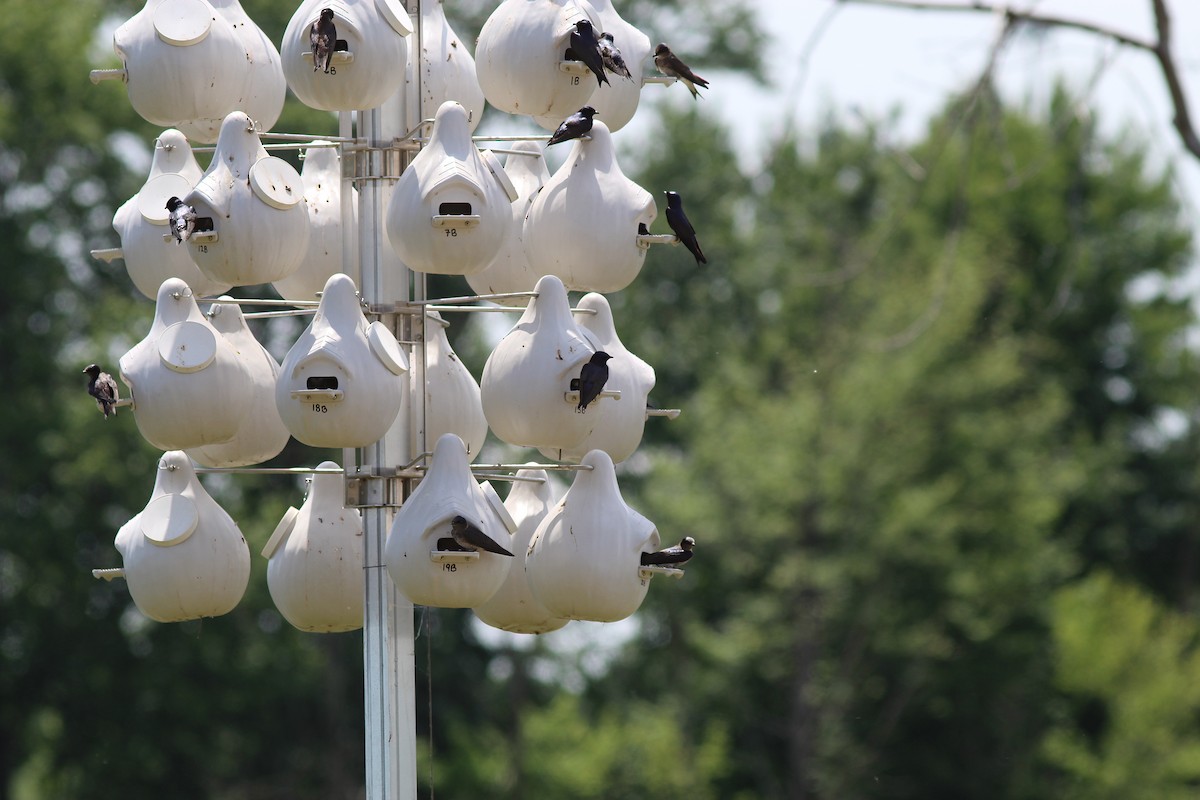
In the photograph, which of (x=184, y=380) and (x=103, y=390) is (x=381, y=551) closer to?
(x=184, y=380)

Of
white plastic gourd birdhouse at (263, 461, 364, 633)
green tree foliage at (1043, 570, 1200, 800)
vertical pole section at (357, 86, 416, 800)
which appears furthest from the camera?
green tree foliage at (1043, 570, 1200, 800)

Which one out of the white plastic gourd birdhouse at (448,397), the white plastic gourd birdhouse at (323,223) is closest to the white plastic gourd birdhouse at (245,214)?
the white plastic gourd birdhouse at (323,223)

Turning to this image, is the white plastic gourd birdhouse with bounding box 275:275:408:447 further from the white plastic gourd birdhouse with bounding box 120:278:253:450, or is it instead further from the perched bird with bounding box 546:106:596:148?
the perched bird with bounding box 546:106:596:148

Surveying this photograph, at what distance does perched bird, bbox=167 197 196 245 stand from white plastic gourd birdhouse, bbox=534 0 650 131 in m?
1.40

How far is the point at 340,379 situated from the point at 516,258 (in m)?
1.29

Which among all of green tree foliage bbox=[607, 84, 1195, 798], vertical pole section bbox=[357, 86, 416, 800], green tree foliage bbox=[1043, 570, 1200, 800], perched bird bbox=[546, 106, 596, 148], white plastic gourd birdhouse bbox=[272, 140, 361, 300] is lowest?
vertical pole section bbox=[357, 86, 416, 800]

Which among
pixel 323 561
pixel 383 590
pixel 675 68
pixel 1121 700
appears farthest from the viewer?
pixel 1121 700

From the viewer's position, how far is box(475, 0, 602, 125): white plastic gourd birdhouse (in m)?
6.90

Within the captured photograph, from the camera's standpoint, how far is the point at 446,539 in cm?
639

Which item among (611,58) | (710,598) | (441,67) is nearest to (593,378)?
(611,58)

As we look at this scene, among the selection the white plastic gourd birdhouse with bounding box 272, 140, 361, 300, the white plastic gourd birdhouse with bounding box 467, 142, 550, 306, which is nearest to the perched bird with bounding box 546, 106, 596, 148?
the white plastic gourd birdhouse with bounding box 467, 142, 550, 306

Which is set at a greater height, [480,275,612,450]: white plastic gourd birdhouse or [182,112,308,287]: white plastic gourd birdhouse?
[182,112,308,287]: white plastic gourd birdhouse

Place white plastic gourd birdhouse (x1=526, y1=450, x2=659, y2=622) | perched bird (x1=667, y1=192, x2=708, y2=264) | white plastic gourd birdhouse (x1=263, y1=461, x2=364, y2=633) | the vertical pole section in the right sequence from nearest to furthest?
1. the vertical pole section
2. white plastic gourd birdhouse (x1=526, y1=450, x2=659, y2=622)
3. perched bird (x1=667, y1=192, x2=708, y2=264)
4. white plastic gourd birdhouse (x1=263, y1=461, x2=364, y2=633)

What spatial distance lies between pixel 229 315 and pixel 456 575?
1.35 metres
